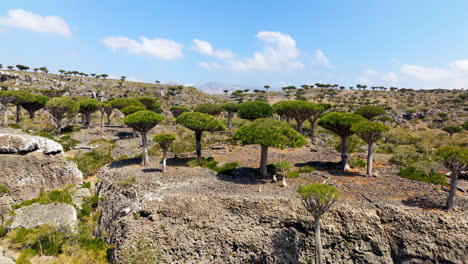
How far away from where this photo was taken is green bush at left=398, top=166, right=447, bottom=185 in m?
16.0

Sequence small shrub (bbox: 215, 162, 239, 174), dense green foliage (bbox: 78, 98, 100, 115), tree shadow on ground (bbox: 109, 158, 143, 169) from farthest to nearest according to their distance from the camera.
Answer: dense green foliage (bbox: 78, 98, 100, 115) < tree shadow on ground (bbox: 109, 158, 143, 169) < small shrub (bbox: 215, 162, 239, 174)

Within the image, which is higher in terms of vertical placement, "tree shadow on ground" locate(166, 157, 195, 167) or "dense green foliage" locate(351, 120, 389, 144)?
"dense green foliage" locate(351, 120, 389, 144)

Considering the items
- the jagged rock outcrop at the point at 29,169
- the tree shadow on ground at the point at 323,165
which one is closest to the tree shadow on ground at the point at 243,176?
the tree shadow on ground at the point at 323,165

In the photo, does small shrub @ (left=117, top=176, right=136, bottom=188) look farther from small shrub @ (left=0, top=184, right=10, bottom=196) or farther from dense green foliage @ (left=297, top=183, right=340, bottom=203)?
dense green foliage @ (left=297, top=183, right=340, bottom=203)

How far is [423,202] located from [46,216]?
23.7 m

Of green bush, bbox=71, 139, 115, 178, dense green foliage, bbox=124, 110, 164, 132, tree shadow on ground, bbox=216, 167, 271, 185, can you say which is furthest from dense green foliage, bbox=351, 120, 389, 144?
green bush, bbox=71, 139, 115, 178

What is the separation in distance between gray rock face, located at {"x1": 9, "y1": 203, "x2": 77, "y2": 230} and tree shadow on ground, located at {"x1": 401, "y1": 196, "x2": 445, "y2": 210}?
20338mm

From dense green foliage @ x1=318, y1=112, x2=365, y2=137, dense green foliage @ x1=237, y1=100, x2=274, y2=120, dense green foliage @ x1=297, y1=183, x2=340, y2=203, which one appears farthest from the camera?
dense green foliage @ x1=237, y1=100, x2=274, y2=120

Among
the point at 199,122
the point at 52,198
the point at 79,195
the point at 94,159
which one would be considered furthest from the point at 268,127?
the point at 94,159

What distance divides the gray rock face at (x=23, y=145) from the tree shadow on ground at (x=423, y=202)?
27.0 m

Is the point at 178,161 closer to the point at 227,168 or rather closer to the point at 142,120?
the point at 142,120

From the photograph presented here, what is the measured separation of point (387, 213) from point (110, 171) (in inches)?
808

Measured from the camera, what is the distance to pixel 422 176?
17.1 m

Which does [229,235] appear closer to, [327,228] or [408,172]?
[327,228]
